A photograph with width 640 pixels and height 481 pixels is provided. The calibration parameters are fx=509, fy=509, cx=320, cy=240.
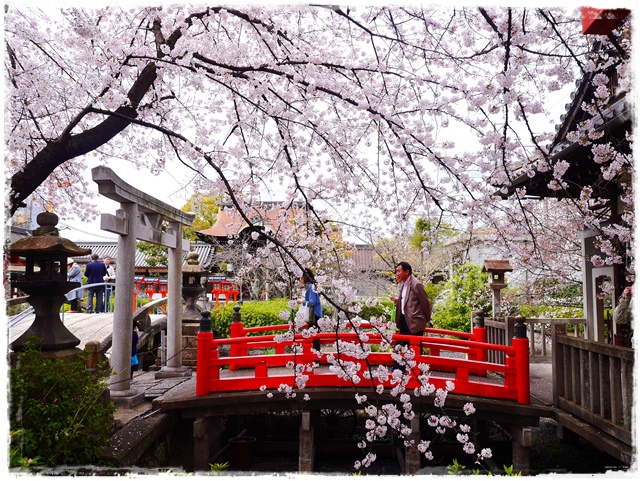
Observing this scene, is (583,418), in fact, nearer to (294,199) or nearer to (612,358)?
(612,358)

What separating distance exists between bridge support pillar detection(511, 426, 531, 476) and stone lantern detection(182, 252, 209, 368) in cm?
539

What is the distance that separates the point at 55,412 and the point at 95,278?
8.19m

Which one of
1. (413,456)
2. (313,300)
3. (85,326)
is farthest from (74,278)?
(413,456)

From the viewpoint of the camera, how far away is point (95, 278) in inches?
441

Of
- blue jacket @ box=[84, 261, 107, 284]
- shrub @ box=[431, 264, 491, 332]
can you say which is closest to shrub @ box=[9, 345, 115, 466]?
blue jacket @ box=[84, 261, 107, 284]

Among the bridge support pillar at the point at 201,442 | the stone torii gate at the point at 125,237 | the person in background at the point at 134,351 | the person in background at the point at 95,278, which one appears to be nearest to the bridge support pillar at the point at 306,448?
the bridge support pillar at the point at 201,442

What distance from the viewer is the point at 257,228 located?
10.1 ft

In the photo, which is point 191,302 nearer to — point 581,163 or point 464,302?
point 581,163

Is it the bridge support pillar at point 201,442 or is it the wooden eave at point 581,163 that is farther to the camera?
the bridge support pillar at point 201,442

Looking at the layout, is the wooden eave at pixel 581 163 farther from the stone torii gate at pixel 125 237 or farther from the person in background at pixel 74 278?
the person in background at pixel 74 278

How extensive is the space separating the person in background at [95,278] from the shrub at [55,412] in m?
7.34

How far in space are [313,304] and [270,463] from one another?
2.74m

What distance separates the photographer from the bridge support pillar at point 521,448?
5949 mm

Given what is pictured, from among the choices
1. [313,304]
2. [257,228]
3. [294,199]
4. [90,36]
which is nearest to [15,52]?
[90,36]
